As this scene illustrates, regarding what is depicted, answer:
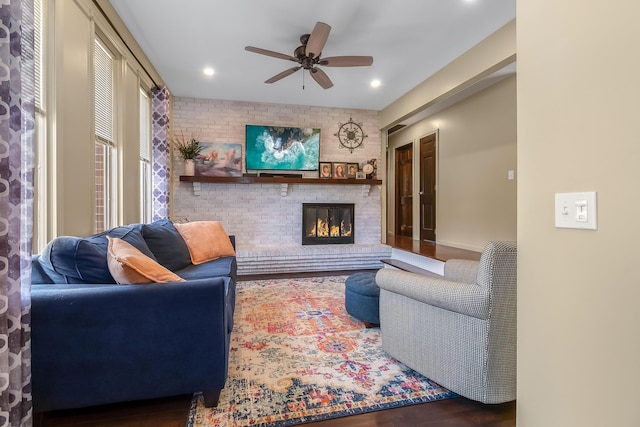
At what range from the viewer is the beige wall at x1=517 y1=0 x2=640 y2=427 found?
709mm

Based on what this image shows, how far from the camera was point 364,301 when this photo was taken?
2.44 m

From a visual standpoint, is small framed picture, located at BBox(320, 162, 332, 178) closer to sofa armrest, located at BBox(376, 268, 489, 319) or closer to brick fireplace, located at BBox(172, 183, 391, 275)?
brick fireplace, located at BBox(172, 183, 391, 275)

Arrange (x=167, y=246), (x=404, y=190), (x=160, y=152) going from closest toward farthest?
(x=167, y=246) < (x=160, y=152) < (x=404, y=190)

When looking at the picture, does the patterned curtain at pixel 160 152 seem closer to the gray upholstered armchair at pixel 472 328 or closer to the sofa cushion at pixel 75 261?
the sofa cushion at pixel 75 261

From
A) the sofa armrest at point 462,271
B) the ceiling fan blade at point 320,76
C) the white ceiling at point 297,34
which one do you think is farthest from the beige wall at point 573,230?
the ceiling fan blade at point 320,76

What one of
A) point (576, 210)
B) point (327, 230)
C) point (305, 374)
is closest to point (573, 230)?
point (576, 210)

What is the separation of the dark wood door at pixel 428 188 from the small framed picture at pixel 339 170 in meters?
1.78

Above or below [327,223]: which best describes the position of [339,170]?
above

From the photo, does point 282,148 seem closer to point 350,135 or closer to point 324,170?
point 324,170

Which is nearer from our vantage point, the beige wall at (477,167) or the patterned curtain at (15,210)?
the patterned curtain at (15,210)

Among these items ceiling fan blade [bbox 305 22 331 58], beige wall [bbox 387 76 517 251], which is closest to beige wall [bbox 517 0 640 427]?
ceiling fan blade [bbox 305 22 331 58]

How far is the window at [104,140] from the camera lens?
2537 millimetres

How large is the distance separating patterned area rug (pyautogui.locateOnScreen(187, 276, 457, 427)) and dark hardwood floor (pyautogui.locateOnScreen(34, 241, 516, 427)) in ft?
0.16

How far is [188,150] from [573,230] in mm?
4828
